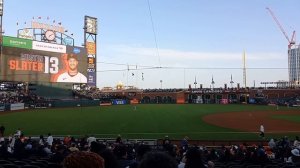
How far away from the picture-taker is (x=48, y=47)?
68.5 meters

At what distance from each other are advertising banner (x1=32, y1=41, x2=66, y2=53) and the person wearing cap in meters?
2.23

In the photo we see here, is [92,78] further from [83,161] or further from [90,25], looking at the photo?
[83,161]

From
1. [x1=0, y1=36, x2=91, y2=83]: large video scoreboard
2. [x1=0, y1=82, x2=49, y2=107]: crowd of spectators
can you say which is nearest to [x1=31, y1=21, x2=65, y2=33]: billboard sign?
[x1=0, y1=36, x2=91, y2=83]: large video scoreboard

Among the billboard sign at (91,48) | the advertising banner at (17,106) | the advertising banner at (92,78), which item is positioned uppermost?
the billboard sign at (91,48)

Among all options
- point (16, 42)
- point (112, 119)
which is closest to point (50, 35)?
point (16, 42)

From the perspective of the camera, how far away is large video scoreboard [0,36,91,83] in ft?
201

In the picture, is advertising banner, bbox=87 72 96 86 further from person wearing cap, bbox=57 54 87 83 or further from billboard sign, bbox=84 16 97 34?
billboard sign, bbox=84 16 97 34

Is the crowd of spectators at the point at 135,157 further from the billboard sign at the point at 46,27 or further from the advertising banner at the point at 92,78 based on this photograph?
the advertising banner at the point at 92,78

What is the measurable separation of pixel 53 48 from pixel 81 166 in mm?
69118

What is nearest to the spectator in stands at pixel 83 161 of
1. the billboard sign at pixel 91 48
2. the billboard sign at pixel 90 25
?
the billboard sign at pixel 91 48

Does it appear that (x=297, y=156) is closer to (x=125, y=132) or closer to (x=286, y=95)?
(x=125, y=132)

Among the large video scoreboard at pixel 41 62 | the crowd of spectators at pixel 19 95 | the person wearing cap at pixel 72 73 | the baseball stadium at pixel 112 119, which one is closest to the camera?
the baseball stadium at pixel 112 119

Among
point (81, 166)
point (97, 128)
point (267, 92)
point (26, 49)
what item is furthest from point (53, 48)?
point (81, 166)

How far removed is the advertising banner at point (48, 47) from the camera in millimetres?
66250
